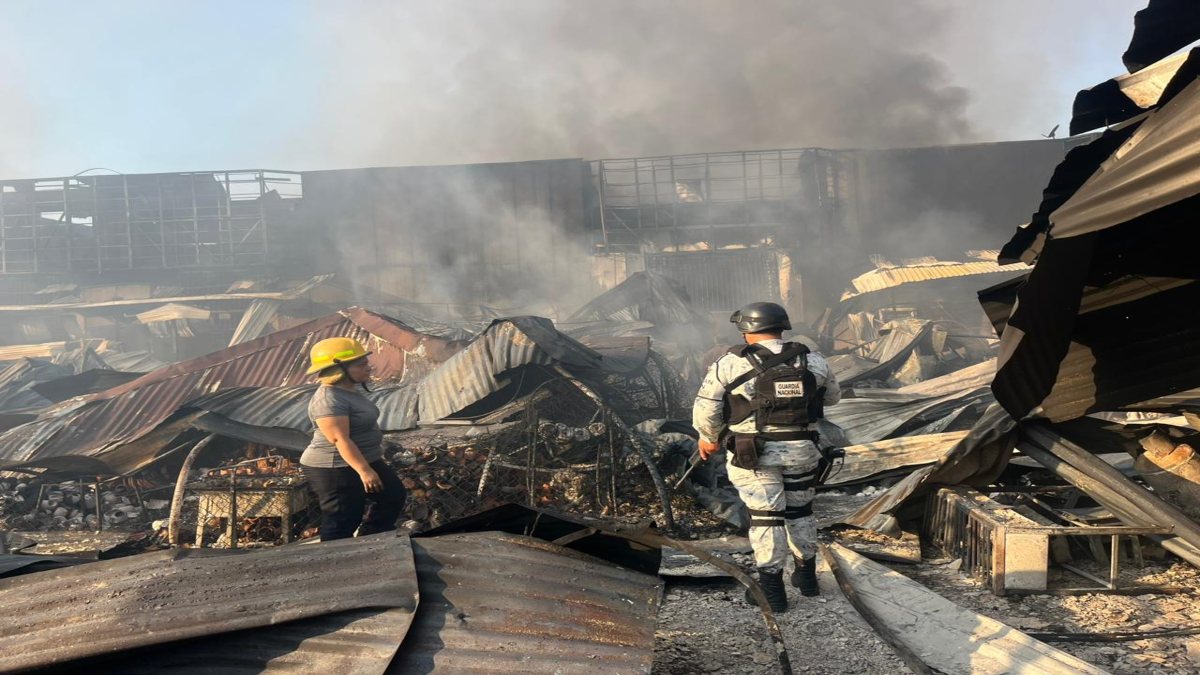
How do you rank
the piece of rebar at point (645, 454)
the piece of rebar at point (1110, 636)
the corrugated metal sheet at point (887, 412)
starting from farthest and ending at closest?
the corrugated metal sheet at point (887, 412), the piece of rebar at point (645, 454), the piece of rebar at point (1110, 636)

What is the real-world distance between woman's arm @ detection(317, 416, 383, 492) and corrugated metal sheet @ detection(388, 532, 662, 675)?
5.16 ft

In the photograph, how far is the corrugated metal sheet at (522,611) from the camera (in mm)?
2006

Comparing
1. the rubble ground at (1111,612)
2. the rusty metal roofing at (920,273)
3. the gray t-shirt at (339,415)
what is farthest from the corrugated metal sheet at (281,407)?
the rusty metal roofing at (920,273)

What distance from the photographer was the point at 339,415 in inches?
150

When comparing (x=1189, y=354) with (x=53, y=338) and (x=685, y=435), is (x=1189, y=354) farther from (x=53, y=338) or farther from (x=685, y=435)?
(x=53, y=338)

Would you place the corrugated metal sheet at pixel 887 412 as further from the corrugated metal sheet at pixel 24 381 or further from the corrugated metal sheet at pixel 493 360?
the corrugated metal sheet at pixel 24 381

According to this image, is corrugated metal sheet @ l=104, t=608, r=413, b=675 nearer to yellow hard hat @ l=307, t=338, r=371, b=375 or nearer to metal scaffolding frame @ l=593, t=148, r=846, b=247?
yellow hard hat @ l=307, t=338, r=371, b=375

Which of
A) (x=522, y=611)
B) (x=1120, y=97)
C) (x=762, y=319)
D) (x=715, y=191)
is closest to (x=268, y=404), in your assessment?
(x=762, y=319)

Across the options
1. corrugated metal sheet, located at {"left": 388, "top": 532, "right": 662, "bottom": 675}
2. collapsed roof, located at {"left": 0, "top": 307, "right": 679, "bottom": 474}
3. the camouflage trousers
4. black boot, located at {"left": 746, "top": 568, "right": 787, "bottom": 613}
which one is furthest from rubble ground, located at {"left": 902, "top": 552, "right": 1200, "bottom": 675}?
collapsed roof, located at {"left": 0, "top": 307, "right": 679, "bottom": 474}

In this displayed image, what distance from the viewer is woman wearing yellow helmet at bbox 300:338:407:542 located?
383 cm

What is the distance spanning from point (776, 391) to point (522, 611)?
6.40 ft

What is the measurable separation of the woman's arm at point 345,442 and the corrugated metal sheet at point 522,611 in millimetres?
1571

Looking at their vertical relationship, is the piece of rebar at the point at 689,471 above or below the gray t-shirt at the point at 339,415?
below

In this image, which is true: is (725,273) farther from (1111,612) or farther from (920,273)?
(1111,612)
